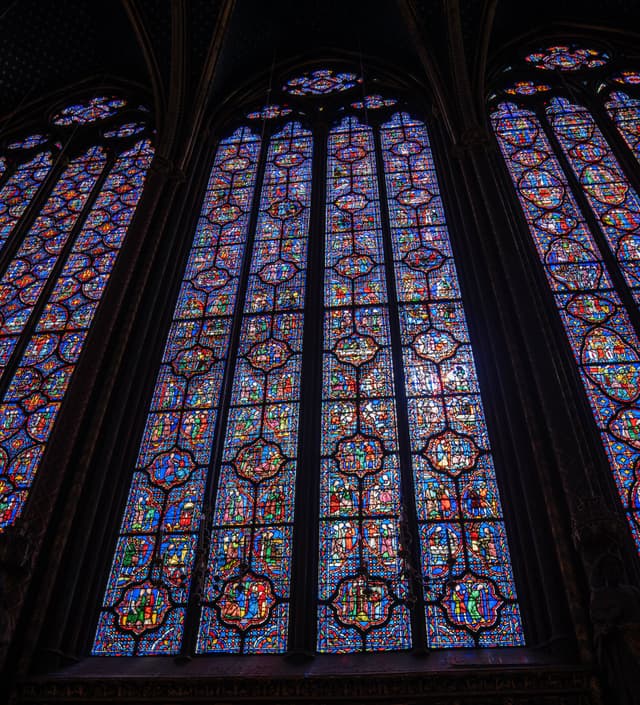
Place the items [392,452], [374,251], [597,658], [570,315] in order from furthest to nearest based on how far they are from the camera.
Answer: [374,251] → [570,315] → [392,452] → [597,658]

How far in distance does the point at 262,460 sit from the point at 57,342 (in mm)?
3275

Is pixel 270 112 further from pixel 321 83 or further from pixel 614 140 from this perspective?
pixel 614 140

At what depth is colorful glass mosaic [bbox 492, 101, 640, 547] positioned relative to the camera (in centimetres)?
693

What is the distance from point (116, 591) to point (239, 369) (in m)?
2.69

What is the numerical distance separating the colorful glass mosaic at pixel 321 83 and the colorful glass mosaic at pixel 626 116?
430 centimetres

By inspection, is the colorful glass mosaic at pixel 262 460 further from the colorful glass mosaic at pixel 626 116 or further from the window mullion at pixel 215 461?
the colorful glass mosaic at pixel 626 116

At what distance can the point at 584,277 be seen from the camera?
854 centimetres

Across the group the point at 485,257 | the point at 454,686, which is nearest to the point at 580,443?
the point at 454,686

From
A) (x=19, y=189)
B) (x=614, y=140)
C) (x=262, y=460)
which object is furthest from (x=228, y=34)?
(x=262, y=460)

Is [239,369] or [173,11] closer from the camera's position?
[239,369]

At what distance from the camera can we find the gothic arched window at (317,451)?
20.1ft

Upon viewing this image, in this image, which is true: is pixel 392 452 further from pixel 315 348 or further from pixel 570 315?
pixel 570 315

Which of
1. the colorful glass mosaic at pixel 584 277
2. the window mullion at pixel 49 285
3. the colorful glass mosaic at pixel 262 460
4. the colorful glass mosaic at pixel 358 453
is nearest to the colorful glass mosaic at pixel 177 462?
the colorful glass mosaic at pixel 262 460

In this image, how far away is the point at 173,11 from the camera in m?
12.2
